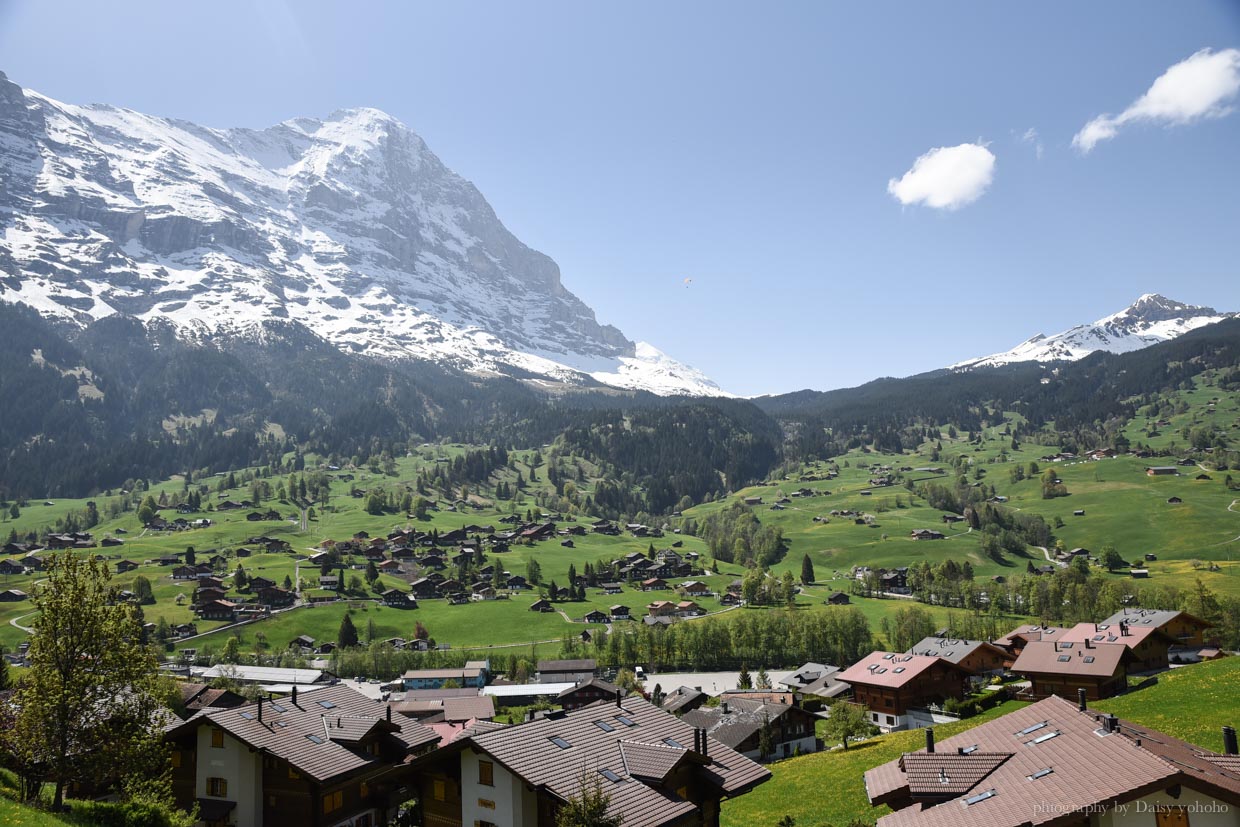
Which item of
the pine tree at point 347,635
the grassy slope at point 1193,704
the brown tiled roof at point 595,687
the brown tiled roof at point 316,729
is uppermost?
the brown tiled roof at point 316,729

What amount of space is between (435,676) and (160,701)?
10202 cm

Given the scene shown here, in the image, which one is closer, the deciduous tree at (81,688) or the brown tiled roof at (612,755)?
the brown tiled roof at (612,755)

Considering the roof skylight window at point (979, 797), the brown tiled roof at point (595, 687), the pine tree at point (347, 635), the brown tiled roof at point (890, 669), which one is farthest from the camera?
the pine tree at point (347, 635)

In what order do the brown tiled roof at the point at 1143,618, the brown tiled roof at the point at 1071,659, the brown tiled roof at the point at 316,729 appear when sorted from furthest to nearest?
the brown tiled roof at the point at 1143,618 → the brown tiled roof at the point at 1071,659 → the brown tiled roof at the point at 316,729

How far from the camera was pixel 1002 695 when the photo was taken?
244ft

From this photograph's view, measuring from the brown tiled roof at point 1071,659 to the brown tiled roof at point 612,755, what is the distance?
5091cm

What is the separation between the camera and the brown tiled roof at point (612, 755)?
26953 millimetres

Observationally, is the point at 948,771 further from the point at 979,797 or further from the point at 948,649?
the point at 948,649

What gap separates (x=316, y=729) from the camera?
43.1m

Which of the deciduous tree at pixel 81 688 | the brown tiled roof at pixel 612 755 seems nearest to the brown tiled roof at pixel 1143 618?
the brown tiled roof at pixel 612 755

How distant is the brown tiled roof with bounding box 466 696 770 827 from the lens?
27.0m

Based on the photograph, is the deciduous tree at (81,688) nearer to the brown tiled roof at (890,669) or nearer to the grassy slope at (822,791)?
the grassy slope at (822,791)

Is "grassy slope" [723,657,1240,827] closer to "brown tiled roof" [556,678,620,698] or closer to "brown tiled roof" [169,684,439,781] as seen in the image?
"brown tiled roof" [169,684,439,781]

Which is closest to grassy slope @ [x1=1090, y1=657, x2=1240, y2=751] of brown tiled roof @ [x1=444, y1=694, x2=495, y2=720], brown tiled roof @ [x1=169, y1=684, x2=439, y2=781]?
brown tiled roof @ [x1=169, y1=684, x2=439, y2=781]
